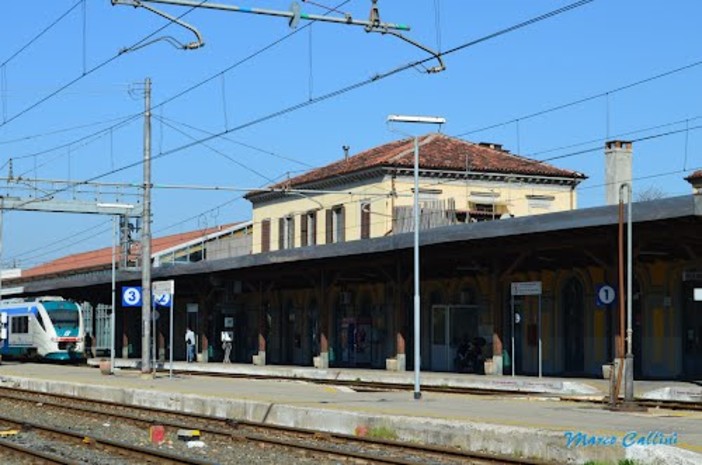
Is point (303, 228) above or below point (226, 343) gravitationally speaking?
above

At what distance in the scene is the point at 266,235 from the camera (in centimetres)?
6169

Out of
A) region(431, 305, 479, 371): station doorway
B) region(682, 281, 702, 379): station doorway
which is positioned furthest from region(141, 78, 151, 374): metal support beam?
region(682, 281, 702, 379): station doorway

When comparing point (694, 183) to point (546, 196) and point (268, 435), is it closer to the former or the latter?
point (546, 196)

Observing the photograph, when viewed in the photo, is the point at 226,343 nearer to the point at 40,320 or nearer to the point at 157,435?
the point at 40,320

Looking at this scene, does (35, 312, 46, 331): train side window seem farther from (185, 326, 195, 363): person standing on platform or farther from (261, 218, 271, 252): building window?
(261, 218, 271, 252): building window

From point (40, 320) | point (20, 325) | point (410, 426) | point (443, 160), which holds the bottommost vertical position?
point (410, 426)

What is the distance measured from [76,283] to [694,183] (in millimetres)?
26969

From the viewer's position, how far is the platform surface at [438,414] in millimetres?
15867

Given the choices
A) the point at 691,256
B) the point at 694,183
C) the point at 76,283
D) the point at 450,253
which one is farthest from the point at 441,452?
the point at 76,283

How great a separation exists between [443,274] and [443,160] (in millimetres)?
13970

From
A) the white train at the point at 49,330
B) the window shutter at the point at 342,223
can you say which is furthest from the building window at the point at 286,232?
the white train at the point at 49,330

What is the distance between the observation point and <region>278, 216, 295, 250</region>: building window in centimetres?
5915

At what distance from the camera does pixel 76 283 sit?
56062 millimetres

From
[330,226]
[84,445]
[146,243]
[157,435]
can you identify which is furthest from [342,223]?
[84,445]
